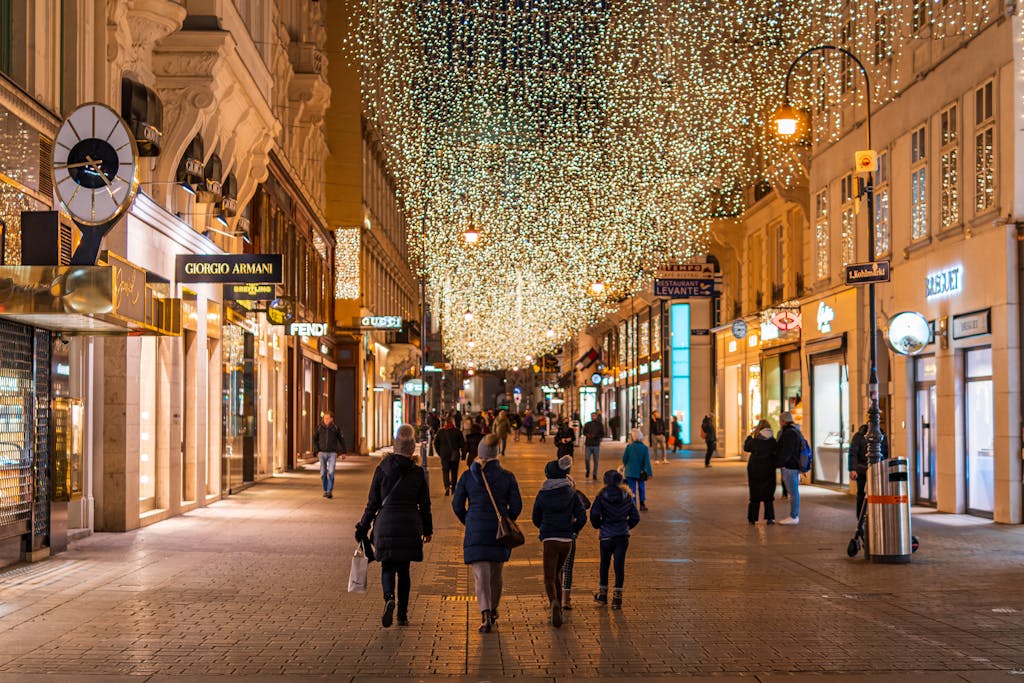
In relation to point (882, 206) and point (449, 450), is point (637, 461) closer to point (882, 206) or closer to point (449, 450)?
point (449, 450)

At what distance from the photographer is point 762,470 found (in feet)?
71.2

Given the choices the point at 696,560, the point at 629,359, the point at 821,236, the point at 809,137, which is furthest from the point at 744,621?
the point at 629,359

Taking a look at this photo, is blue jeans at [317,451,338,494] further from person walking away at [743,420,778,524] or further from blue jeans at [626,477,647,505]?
person walking away at [743,420,778,524]

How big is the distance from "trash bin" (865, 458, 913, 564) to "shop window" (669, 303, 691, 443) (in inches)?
1620

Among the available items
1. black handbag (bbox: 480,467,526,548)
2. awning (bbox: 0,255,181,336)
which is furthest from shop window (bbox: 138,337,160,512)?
black handbag (bbox: 480,467,526,548)

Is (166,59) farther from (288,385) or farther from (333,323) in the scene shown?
(333,323)

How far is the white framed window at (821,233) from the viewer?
31234 millimetres

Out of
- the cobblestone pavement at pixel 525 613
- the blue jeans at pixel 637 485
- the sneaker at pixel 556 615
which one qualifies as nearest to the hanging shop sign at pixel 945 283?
the cobblestone pavement at pixel 525 613

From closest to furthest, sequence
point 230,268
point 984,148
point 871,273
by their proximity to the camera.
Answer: point 871,273 < point 984,148 < point 230,268

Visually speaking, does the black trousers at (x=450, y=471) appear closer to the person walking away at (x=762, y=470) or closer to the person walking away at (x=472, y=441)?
the person walking away at (x=472, y=441)

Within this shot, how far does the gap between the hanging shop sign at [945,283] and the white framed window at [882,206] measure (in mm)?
2839

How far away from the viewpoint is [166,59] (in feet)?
74.7

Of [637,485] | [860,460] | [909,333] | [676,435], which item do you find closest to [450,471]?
[637,485]

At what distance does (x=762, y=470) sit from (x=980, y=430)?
3755 mm
